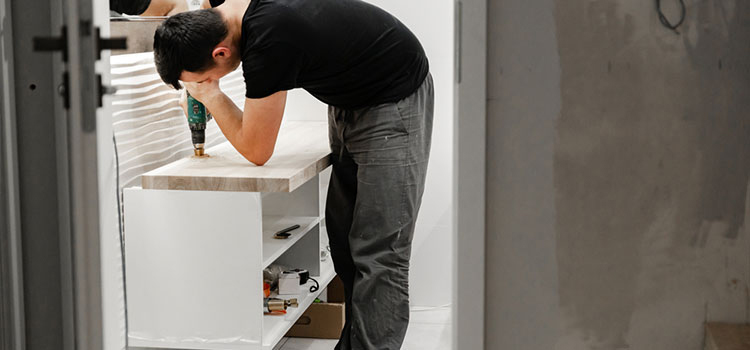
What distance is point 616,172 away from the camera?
1215 millimetres

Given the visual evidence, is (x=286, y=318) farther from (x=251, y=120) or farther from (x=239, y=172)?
(x=251, y=120)

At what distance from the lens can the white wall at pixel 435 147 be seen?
3.31 m

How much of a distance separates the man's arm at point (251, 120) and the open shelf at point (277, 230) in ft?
1.00

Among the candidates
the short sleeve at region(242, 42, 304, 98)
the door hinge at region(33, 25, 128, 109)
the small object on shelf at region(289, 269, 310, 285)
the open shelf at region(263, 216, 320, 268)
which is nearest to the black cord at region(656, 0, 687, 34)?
the door hinge at region(33, 25, 128, 109)

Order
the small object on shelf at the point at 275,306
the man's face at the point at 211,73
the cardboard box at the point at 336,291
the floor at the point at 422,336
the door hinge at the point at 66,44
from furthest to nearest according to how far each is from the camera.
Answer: the cardboard box at the point at 336,291 < the floor at the point at 422,336 < the small object on shelf at the point at 275,306 < the man's face at the point at 211,73 < the door hinge at the point at 66,44

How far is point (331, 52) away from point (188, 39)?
1.25 feet

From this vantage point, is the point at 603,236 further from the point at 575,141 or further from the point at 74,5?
the point at 74,5

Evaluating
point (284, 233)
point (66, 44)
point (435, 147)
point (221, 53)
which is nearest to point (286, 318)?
point (284, 233)

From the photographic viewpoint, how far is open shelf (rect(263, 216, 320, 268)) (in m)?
2.61

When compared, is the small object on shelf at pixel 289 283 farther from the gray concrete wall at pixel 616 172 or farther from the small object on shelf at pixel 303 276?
the gray concrete wall at pixel 616 172

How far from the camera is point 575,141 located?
1215 millimetres

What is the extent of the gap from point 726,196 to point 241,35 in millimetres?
1443

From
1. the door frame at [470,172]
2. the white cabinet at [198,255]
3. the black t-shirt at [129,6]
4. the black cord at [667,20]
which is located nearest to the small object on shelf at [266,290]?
the white cabinet at [198,255]

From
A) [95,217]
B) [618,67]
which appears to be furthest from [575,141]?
[95,217]
